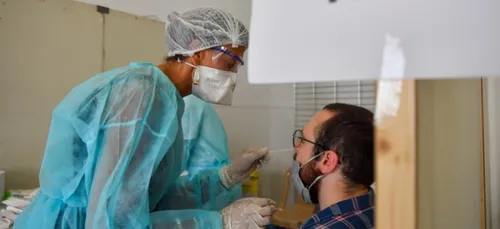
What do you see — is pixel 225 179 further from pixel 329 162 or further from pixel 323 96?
pixel 323 96

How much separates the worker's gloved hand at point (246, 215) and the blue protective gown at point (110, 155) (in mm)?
33

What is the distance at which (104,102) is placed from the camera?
995mm

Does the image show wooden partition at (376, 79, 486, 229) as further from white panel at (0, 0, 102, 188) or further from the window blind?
the window blind

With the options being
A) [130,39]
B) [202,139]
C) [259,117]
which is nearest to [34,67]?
[130,39]

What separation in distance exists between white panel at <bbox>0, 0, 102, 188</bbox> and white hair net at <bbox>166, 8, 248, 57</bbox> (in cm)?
67

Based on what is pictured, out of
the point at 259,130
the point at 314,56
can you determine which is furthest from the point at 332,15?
the point at 259,130

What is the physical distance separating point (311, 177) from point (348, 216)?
19 cm

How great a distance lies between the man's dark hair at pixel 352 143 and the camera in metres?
1.06

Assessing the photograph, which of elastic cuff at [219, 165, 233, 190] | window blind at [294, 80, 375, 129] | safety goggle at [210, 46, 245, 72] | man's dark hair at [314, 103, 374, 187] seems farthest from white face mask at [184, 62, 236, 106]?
window blind at [294, 80, 375, 129]

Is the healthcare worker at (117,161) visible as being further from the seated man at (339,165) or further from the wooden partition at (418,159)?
A: the wooden partition at (418,159)

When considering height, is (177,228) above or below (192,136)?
below

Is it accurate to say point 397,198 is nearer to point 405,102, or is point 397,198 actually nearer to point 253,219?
point 405,102

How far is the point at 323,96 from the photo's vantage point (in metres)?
2.96

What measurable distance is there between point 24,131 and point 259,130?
61.3 inches
